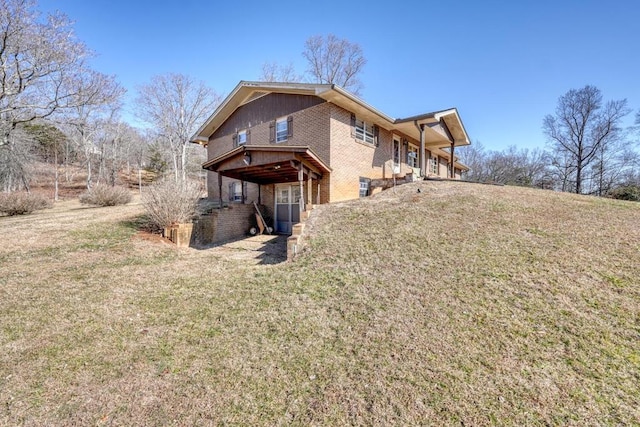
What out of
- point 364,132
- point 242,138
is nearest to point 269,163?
point 364,132

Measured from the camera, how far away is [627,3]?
8.46 metres

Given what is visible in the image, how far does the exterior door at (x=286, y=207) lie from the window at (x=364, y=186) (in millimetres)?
3010

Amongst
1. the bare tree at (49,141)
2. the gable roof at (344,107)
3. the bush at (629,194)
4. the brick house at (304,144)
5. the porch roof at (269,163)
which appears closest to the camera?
the porch roof at (269,163)

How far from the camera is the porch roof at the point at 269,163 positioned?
9.20 m

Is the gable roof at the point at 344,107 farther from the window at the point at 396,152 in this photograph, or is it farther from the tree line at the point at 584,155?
the tree line at the point at 584,155

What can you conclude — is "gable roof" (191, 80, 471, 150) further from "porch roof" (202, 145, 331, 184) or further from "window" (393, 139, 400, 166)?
"porch roof" (202, 145, 331, 184)

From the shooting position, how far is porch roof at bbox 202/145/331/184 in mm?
9203

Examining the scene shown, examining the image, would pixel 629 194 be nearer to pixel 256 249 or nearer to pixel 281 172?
pixel 281 172

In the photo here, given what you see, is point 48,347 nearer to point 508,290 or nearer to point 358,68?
point 508,290

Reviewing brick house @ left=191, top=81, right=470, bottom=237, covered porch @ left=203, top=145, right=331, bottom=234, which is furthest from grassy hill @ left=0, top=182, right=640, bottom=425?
brick house @ left=191, top=81, right=470, bottom=237

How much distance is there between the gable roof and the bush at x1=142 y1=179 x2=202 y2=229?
6.40 metres

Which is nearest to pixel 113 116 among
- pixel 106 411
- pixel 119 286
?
pixel 119 286

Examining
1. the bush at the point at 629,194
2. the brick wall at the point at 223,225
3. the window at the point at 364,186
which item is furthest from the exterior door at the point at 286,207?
the bush at the point at 629,194

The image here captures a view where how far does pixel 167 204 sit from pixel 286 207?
5199mm
